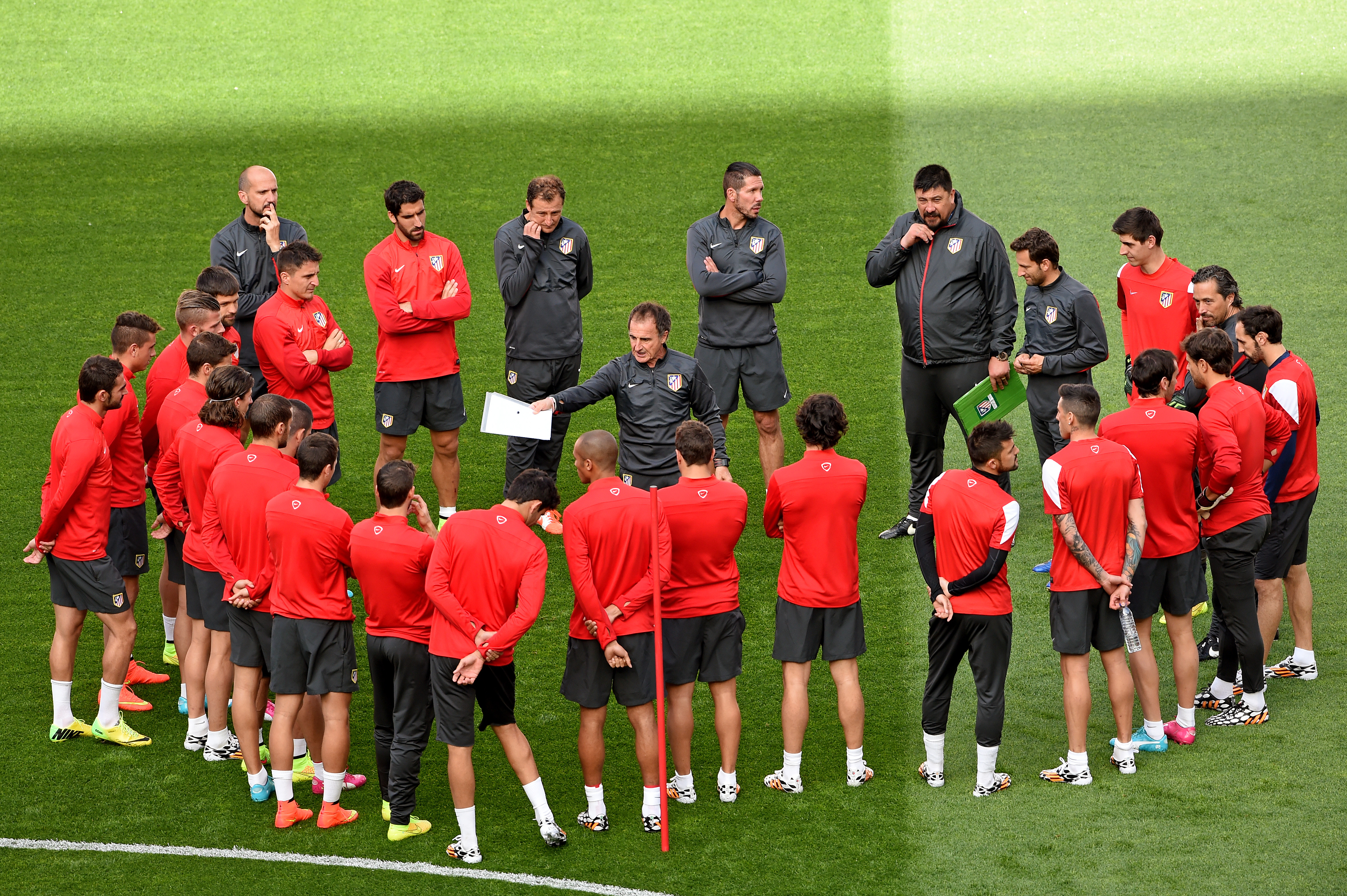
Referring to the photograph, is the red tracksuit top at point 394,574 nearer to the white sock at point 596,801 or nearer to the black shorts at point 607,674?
the black shorts at point 607,674

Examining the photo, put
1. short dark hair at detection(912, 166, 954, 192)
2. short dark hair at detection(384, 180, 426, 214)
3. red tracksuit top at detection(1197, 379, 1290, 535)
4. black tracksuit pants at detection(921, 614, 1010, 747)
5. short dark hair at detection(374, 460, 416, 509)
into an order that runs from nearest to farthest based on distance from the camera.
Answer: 1. short dark hair at detection(374, 460, 416, 509)
2. black tracksuit pants at detection(921, 614, 1010, 747)
3. red tracksuit top at detection(1197, 379, 1290, 535)
4. short dark hair at detection(912, 166, 954, 192)
5. short dark hair at detection(384, 180, 426, 214)

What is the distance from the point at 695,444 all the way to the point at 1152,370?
2.27 meters

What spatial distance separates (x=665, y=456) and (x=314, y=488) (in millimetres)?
2236

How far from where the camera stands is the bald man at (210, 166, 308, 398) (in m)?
9.30

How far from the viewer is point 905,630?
8.62m

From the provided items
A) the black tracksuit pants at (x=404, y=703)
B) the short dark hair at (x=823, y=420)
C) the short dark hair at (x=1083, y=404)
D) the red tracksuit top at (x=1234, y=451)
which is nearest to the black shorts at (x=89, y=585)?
the black tracksuit pants at (x=404, y=703)

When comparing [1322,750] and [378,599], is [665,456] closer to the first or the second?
[378,599]

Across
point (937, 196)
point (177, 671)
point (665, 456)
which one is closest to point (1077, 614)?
point (665, 456)

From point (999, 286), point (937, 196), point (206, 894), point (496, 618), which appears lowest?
point (206, 894)

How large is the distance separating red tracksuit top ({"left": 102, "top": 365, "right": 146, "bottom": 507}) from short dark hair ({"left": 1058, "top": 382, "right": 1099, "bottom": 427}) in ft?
15.5

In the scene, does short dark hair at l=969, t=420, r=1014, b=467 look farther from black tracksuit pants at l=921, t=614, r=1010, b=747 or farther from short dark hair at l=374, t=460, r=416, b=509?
short dark hair at l=374, t=460, r=416, b=509

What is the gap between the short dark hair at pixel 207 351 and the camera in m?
7.52

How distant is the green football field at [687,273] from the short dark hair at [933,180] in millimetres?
2317

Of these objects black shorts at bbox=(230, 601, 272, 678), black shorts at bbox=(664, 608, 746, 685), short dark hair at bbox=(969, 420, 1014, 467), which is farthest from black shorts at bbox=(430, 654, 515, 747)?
short dark hair at bbox=(969, 420, 1014, 467)
